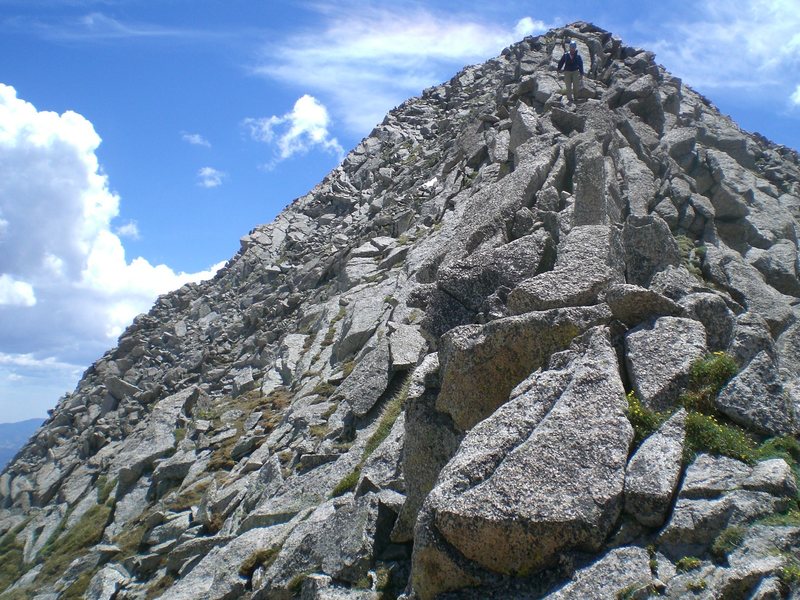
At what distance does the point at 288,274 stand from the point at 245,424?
27.0m

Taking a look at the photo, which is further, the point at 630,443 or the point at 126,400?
the point at 126,400

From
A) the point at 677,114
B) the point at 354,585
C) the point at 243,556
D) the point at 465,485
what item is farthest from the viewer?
the point at 677,114

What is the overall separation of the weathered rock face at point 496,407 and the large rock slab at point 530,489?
0.03m

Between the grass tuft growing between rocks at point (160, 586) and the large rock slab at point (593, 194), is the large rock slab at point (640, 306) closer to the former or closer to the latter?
the large rock slab at point (593, 194)

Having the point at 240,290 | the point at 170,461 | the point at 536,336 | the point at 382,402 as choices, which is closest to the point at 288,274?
the point at 240,290

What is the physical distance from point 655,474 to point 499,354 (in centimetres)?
401

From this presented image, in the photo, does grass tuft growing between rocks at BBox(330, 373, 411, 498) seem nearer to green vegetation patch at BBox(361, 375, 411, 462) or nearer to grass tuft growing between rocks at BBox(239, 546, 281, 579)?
green vegetation patch at BBox(361, 375, 411, 462)

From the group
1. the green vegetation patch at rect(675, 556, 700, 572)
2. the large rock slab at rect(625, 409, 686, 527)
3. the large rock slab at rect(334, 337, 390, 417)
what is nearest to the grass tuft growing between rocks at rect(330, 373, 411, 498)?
the large rock slab at rect(334, 337, 390, 417)

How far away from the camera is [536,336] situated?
1203cm

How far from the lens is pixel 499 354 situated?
1223 cm

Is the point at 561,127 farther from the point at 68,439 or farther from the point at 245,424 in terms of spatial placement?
the point at 68,439

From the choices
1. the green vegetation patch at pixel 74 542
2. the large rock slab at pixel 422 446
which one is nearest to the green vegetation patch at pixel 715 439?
the large rock slab at pixel 422 446

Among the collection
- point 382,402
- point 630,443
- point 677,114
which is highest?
point 677,114

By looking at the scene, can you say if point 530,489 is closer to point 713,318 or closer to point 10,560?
point 713,318
